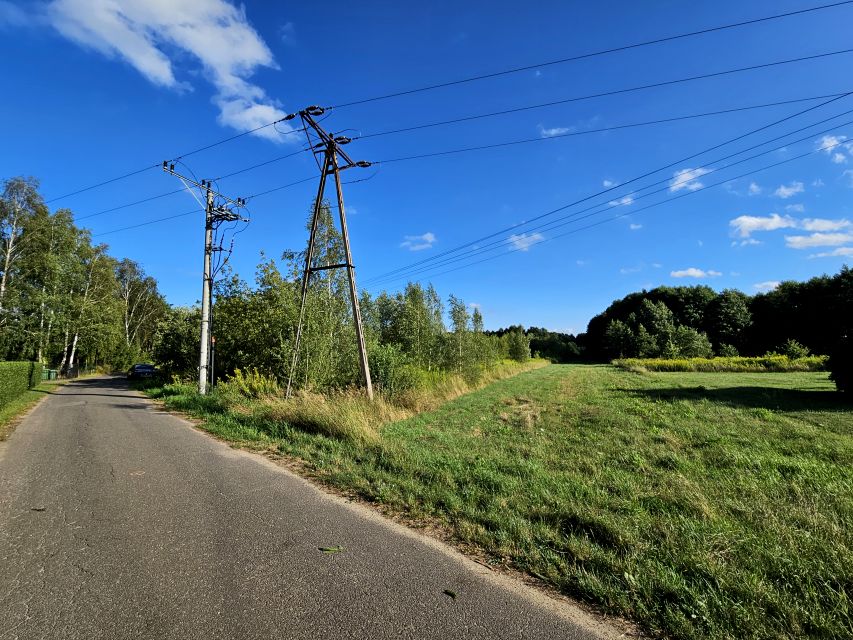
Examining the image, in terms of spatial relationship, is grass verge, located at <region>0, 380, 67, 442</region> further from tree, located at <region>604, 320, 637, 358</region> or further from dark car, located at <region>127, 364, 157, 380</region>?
tree, located at <region>604, 320, 637, 358</region>

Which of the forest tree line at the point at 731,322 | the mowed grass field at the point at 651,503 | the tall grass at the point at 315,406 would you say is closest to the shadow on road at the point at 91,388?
the tall grass at the point at 315,406

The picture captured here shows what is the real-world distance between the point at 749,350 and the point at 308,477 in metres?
75.9

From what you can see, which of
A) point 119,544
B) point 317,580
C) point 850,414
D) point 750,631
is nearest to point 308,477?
point 119,544

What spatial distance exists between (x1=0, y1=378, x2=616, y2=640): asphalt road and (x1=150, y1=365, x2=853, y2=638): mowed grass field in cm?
47

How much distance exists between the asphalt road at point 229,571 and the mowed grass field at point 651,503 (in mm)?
472

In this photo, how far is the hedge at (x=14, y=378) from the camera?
42.9ft

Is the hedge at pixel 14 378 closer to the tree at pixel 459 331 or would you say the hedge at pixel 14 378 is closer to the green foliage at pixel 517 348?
the tree at pixel 459 331

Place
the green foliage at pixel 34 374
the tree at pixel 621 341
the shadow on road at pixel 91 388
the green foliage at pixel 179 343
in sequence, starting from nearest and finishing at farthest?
the shadow on road at pixel 91 388
the green foliage at pixel 34 374
the green foliage at pixel 179 343
the tree at pixel 621 341

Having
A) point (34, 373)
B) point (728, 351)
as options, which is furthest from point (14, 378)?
point (728, 351)

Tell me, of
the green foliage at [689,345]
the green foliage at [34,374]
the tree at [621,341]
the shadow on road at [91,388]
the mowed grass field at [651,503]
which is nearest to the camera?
the mowed grass field at [651,503]

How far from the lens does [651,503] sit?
4.28m

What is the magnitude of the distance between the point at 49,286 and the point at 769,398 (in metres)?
45.1

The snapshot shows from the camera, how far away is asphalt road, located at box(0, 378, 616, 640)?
96.4 inches

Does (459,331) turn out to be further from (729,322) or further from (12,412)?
(729,322)
